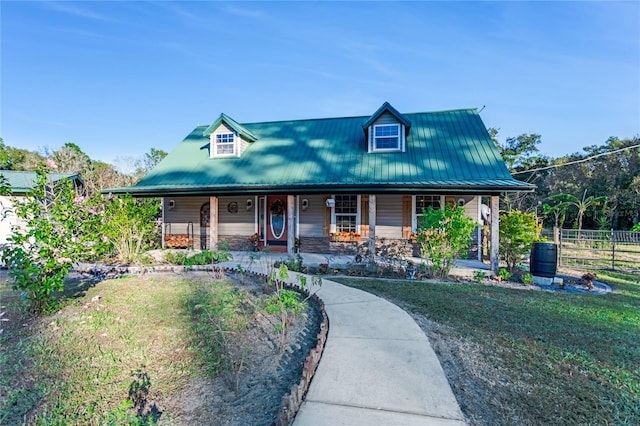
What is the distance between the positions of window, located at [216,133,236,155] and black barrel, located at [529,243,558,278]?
11592 millimetres

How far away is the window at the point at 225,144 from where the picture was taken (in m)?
13.2

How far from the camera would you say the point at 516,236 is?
27.6 ft

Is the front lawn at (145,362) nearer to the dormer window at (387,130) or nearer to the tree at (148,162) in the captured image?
the dormer window at (387,130)

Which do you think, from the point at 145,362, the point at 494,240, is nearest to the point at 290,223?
the point at 494,240

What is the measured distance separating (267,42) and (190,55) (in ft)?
11.3

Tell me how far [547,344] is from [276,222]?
10.1 meters

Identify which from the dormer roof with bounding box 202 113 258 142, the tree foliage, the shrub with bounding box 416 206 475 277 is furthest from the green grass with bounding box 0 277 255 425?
the tree foliage

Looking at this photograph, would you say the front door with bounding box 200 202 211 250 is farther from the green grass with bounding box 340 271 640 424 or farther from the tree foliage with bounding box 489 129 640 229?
the tree foliage with bounding box 489 129 640 229

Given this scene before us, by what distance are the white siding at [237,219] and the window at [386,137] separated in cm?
564

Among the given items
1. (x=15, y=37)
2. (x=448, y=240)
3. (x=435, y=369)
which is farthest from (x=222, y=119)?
(x=435, y=369)

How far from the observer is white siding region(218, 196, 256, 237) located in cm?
1269

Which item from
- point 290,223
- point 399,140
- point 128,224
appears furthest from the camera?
point 399,140

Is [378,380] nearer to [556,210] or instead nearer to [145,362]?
[145,362]

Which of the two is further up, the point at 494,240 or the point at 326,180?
the point at 326,180
